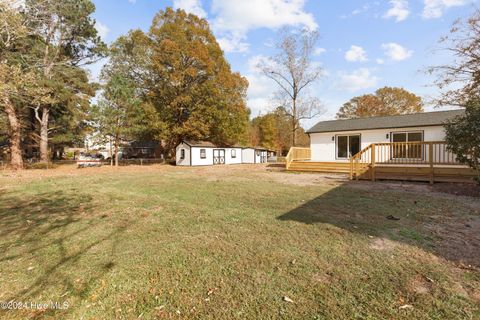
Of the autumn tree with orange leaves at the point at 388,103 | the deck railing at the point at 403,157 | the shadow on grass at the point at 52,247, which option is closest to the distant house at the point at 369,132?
the deck railing at the point at 403,157

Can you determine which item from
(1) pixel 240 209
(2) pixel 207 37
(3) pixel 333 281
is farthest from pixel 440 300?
(2) pixel 207 37

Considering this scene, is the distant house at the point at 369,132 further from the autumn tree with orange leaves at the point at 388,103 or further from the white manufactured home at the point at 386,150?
the autumn tree with orange leaves at the point at 388,103

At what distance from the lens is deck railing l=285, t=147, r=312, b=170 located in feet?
52.4

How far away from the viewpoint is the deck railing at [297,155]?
16.0 meters

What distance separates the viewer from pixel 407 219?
4.83m

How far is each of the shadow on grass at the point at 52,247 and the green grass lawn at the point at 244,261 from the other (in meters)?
0.02

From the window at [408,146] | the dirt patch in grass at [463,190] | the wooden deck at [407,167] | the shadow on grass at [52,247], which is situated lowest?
the shadow on grass at [52,247]

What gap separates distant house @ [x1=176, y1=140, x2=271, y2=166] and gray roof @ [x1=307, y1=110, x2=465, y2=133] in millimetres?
12485

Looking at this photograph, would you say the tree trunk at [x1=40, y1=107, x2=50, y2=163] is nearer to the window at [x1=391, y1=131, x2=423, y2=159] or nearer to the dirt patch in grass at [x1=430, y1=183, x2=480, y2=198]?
the window at [x1=391, y1=131, x2=423, y2=159]

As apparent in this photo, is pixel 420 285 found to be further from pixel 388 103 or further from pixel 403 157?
pixel 388 103

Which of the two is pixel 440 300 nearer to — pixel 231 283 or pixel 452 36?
pixel 231 283

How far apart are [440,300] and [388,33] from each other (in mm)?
13958

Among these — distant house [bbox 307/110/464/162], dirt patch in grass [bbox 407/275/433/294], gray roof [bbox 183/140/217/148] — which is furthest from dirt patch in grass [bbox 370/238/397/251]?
gray roof [bbox 183/140/217/148]

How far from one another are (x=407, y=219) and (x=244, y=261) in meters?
3.67
